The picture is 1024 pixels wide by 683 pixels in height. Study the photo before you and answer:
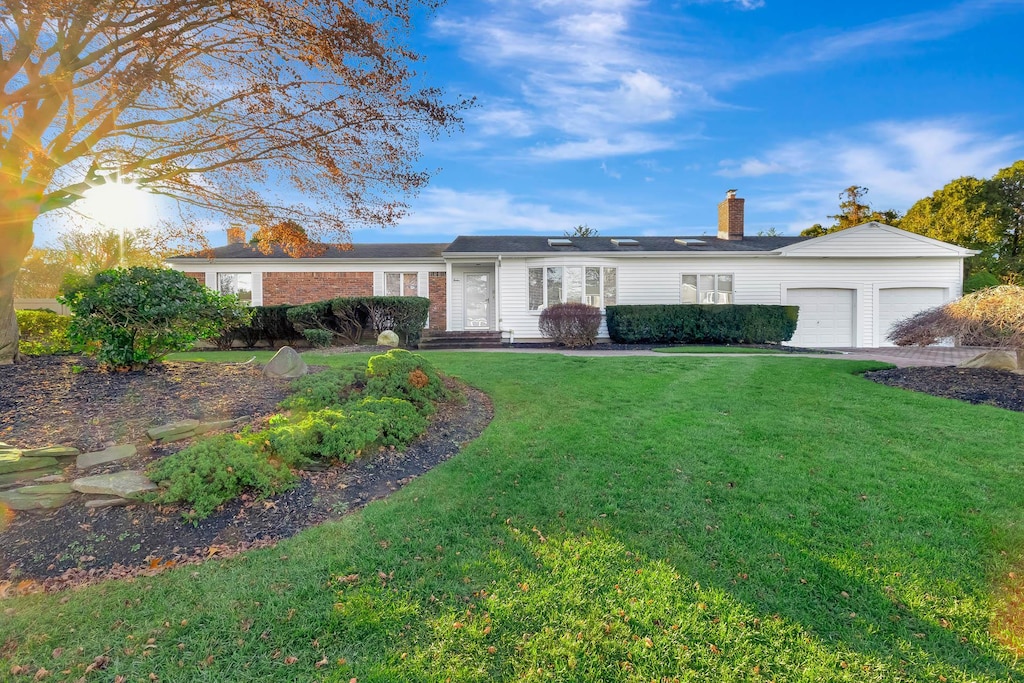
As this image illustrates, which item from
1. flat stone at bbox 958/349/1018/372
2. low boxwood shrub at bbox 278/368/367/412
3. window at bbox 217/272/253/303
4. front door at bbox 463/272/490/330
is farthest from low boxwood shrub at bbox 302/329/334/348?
flat stone at bbox 958/349/1018/372

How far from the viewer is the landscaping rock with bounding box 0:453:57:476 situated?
327 centimetres

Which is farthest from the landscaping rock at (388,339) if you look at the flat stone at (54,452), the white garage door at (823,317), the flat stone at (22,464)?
the white garage door at (823,317)

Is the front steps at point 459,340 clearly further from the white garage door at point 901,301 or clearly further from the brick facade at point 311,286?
the white garage door at point 901,301

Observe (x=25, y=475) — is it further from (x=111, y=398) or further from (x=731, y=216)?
(x=731, y=216)

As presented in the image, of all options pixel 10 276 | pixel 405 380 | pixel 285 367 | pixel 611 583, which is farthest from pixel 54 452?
pixel 10 276

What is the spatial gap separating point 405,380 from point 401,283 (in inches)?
449

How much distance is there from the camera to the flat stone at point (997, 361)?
8.73 meters

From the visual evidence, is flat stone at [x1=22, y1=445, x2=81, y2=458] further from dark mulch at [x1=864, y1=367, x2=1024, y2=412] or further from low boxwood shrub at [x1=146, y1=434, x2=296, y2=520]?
dark mulch at [x1=864, y1=367, x2=1024, y2=412]

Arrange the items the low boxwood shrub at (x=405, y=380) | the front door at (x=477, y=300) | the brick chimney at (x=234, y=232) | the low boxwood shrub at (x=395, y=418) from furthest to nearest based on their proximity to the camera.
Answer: the front door at (x=477, y=300), the brick chimney at (x=234, y=232), the low boxwood shrub at (x=405, y=380), the low boxwood shrub at (x=395, y=418)

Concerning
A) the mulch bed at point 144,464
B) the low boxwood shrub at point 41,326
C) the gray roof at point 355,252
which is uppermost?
the gray roof at point 355,252

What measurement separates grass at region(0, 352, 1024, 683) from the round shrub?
13.8ft

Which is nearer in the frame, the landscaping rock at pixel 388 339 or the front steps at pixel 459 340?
the landscaping rock at pixel 388 339

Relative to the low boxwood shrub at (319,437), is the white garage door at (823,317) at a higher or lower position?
higher

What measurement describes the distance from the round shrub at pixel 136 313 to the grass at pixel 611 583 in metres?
4.21
